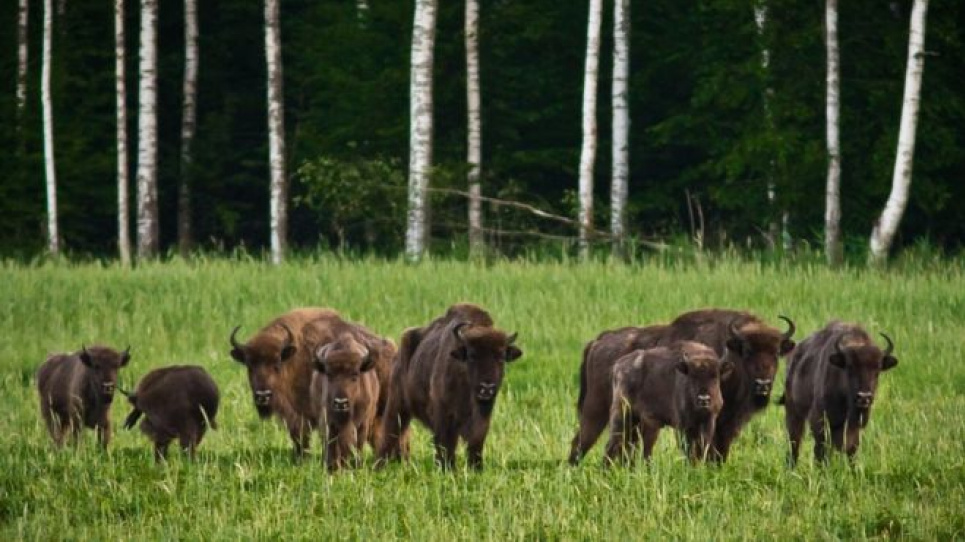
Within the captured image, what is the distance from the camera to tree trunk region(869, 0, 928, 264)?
28.9 m

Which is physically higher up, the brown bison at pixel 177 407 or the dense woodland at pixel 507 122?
the dense woodland at pixel 507 122

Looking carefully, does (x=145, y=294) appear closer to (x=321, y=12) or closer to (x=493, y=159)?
(x=493, y=159)

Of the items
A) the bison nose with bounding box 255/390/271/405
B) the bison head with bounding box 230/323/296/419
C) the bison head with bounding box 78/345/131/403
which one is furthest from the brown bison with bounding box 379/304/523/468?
the bison head with bounding box 78/345/131/403

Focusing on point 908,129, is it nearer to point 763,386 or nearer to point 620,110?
point 620,110

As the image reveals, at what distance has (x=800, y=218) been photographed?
113ft

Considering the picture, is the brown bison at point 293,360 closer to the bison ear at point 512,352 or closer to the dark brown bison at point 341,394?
the dark brown bison at point 341,394

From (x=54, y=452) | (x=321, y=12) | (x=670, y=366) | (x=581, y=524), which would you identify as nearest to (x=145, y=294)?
(x=54, y=452)

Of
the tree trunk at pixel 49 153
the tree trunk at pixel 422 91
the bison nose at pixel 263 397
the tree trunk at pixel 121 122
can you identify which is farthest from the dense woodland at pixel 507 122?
the bison nose at pixel 263 397

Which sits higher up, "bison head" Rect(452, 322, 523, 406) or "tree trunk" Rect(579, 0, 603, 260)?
"tree trunk" Rect(579, 0, 603, 260)

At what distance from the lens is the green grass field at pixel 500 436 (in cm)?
1186

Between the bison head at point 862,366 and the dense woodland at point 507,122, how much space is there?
→ 13914 millimetres

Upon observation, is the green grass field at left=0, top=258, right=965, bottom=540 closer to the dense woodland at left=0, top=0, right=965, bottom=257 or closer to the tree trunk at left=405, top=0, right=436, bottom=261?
the tree trunk at left=405, top=0, right=436, bottom=261

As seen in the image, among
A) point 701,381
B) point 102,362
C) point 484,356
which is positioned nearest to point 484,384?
point 484,356

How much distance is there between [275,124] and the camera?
36188 millimetres
